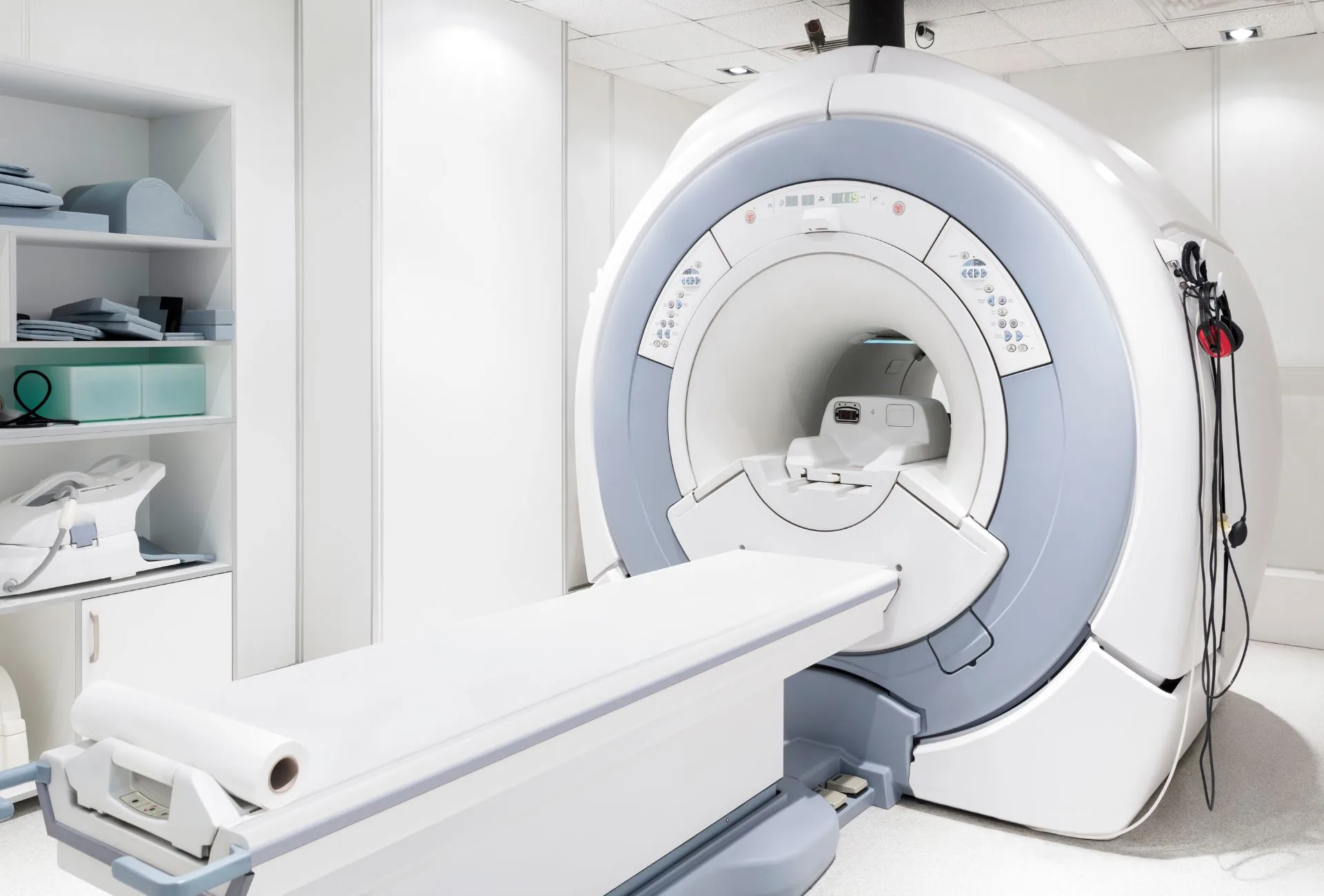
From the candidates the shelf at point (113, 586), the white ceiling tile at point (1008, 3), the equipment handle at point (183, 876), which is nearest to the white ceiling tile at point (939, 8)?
the white ceiling tile at point (1008, 3)

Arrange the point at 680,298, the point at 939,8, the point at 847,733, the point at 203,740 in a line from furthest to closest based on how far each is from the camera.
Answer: the point at 939,8 → the point at 680,298 → the point at 847,733 → the point at 203,740

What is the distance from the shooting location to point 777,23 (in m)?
3.44

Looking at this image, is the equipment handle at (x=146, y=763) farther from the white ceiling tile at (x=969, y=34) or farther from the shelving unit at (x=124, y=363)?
the white ceiling tile at (x=969, y=34)

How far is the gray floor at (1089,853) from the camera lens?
5.80ft

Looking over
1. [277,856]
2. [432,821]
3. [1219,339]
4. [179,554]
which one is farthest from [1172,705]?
[179,554]

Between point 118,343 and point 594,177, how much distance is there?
221cm

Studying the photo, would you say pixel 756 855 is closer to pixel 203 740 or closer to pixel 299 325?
pixel 203 740

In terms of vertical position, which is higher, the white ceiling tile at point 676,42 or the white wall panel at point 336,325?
the white ceiling tile at point 676,42

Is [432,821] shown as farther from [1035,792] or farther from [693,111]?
[693,111]

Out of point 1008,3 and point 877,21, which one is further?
point 1008,3

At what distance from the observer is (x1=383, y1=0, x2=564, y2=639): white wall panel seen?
2984 millimetres

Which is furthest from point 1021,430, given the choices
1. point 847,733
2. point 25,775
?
point 25,775

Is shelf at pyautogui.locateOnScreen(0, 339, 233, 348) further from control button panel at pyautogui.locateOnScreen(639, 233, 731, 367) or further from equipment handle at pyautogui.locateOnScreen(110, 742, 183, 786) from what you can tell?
equipment handle at pyautogui.locateOnScreen(110, 742, 183, 786)

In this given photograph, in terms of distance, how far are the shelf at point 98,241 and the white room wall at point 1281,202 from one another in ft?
10.0
